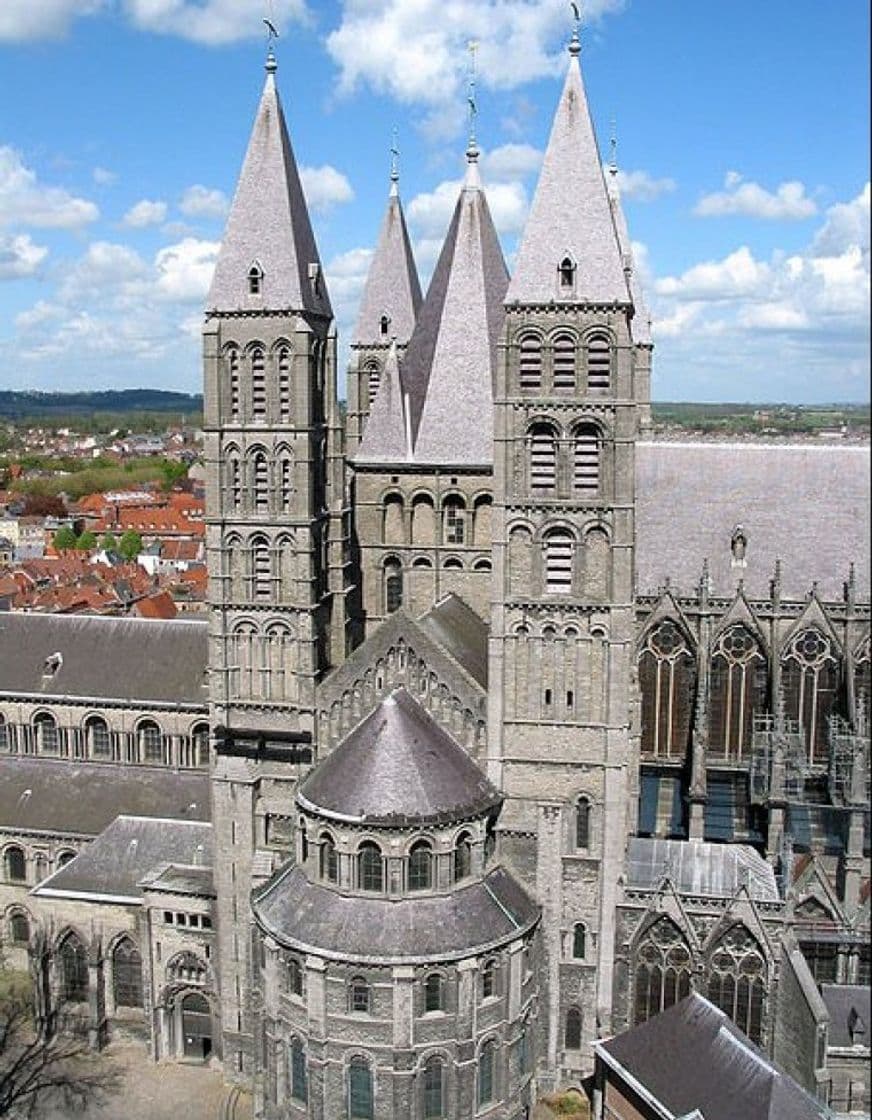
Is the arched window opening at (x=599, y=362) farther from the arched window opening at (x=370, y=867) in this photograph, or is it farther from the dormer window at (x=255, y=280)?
the arched window opening at (x=370, y=867)

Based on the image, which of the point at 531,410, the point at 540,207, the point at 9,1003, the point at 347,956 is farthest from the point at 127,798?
the point at 540,207

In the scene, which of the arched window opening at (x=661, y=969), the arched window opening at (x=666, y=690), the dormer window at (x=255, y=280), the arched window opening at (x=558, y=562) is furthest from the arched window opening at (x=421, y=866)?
the dormer window at (x=255, y=280)

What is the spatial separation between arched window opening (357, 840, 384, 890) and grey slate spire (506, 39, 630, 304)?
61.9 feet

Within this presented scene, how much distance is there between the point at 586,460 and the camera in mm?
38875

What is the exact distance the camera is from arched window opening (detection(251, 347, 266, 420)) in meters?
42.1

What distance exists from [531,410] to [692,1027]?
20.7 metres

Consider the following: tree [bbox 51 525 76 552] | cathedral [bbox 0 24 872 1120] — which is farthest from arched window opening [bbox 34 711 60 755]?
tree [bbox 51 525 76 552]

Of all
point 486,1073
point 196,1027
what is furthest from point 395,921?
point 196,1027

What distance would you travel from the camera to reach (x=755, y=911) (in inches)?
1542

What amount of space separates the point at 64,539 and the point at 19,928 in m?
82.8

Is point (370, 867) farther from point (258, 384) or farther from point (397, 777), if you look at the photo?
point (258, 384)

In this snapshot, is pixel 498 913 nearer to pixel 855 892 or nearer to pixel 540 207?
pixel 855 892

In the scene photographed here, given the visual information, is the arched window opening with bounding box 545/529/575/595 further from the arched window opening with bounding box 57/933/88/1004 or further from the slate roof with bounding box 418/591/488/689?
the arched window opening with bounding box 57/933/88/1004

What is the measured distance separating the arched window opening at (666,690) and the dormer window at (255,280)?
21.8 meters
